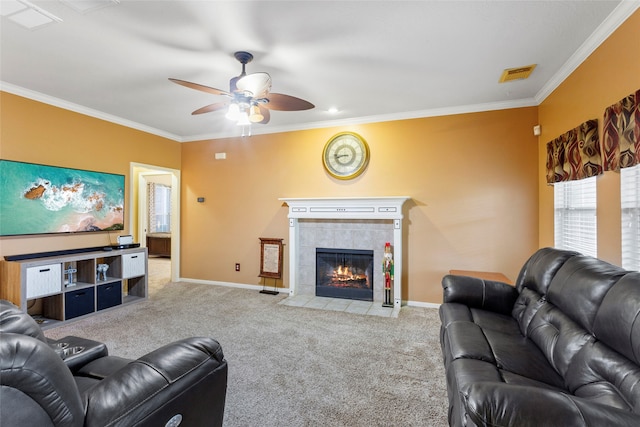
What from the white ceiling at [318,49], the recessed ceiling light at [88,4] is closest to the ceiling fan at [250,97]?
the white ceiling at [318,49]

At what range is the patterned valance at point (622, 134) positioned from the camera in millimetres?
1846

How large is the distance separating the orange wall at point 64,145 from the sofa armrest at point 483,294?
4591 millimetres

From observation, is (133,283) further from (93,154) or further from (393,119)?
(393,119)

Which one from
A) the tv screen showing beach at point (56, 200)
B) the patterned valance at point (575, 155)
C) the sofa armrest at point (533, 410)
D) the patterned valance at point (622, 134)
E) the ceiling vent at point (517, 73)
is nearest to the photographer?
the sofa armrest at point (533, 410)

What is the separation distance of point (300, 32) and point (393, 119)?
7.62 ft

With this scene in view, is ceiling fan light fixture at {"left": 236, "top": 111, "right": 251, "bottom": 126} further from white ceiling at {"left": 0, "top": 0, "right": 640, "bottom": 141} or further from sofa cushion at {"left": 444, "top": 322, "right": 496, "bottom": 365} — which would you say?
sofa cushion at {"left": 444, "top": 322, "right": 496, "bottom": 365}

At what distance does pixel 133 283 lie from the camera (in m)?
4.55

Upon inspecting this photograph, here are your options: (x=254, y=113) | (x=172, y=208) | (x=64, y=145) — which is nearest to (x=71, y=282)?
(x=64, y=145)

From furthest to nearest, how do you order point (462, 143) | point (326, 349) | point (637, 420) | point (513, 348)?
point (462, 143), point (326, 349), point (513, 348), point (637, 420)

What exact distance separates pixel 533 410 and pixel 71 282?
4.67 m

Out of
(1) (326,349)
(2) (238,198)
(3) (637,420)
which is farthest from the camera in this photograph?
(2) (238,198)

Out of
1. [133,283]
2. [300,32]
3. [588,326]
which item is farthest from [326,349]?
[133,283]

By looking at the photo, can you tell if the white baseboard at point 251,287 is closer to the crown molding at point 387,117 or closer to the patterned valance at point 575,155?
the patterned valance at point 575,155

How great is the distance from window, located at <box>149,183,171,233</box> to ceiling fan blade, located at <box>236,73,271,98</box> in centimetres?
722
